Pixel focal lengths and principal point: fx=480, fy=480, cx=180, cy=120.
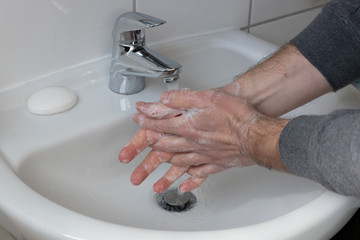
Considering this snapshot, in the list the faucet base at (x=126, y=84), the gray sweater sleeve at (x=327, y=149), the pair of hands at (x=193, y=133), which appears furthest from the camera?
the faucet base at (x=126, y=84)

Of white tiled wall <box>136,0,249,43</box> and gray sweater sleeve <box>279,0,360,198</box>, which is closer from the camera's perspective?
gray sweater sleeve <box>279,0,360,198</box>

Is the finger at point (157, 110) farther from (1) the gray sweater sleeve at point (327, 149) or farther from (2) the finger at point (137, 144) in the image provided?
(1) the gray sweater sleeve at point (327, 149)

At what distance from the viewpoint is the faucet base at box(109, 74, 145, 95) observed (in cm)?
68

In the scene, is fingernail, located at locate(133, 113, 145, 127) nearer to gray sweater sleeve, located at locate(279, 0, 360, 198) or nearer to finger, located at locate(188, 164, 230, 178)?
finger, located at locate(188, 164, 230, 178)

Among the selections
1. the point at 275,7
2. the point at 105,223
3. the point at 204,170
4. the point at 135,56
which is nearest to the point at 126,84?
the point at 135,56

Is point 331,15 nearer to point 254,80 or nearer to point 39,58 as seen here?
point 254,80

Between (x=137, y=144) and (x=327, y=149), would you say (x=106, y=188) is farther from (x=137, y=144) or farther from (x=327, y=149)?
(x=327, y=149)

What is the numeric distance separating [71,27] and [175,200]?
0.92ft

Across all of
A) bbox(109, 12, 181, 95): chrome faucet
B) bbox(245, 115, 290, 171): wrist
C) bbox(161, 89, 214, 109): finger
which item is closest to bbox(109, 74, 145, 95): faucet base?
bbox(109, 12, 181, 95): chrome faucet

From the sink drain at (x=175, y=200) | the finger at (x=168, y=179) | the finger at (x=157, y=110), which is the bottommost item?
the sink drain at (x=175, y=200)

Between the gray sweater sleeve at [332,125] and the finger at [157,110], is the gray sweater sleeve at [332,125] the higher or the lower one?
the higher one

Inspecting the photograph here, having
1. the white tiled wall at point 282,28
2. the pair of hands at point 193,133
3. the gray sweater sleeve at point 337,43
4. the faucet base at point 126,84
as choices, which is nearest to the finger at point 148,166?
the pair of hands at point 193,133

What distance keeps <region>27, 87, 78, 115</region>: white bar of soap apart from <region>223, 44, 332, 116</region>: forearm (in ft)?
0.69

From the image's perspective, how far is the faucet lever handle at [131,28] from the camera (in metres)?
0.62
